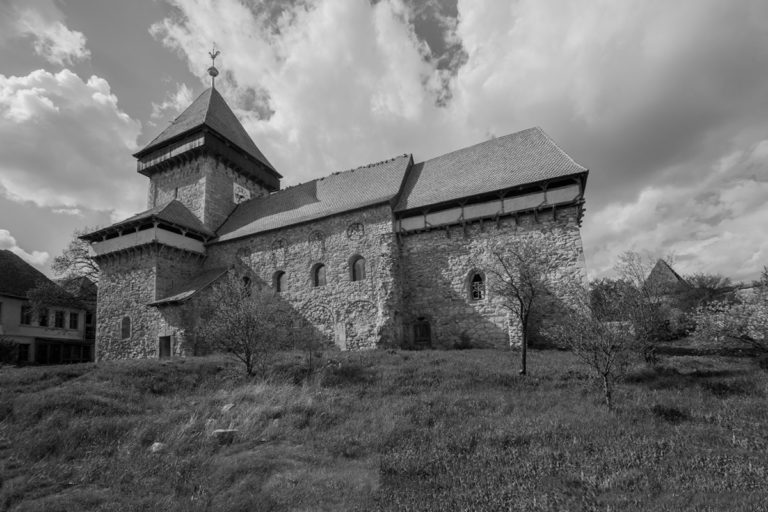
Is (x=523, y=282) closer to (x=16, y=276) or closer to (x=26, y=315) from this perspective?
(x=26, y=315)

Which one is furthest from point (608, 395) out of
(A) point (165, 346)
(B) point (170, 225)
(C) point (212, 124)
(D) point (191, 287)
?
(C) point (212, 124)

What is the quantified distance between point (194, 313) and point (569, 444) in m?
18.2

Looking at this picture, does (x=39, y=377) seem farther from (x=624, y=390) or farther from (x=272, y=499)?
(x=624, y=390)

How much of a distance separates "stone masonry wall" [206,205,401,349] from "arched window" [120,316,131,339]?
7.15 m

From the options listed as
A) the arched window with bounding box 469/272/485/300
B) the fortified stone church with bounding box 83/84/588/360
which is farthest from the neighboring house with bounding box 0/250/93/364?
the arched window with bounding box 469/272/485/300

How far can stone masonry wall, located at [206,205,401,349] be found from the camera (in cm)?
1891

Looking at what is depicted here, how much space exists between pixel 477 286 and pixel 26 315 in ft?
92.1

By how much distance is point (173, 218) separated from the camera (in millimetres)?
23453

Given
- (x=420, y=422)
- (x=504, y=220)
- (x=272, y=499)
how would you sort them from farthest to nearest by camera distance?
(x=504, y=220) < (x=420, y=422) < (x=272, y=499)

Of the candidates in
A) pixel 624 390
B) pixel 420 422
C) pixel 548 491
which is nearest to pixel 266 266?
pixel 420 422

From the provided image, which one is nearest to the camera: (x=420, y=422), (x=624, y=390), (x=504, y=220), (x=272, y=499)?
(x=272, y=499)

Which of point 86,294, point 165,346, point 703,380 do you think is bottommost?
point 703,380

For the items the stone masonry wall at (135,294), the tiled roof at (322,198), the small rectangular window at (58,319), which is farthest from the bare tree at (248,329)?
the small rectangular window at (58,319)

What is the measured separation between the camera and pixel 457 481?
6047mm
